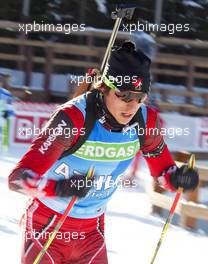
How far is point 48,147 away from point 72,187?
19 cm

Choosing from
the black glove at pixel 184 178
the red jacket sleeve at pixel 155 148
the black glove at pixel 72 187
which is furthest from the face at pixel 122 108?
the black glove at pixel 184 178

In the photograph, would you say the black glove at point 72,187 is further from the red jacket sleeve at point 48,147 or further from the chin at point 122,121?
the chin at point 122,121

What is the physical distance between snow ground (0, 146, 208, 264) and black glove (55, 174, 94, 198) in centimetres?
242

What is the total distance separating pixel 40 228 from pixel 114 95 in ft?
2.22

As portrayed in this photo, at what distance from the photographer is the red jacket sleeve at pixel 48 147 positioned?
278 centimetres

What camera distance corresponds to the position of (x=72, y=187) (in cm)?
284

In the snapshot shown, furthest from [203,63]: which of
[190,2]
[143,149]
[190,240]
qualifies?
[143,149]

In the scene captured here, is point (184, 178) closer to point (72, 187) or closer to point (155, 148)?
point (155, 148)

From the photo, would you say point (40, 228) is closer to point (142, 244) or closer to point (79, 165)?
point (79, 165)

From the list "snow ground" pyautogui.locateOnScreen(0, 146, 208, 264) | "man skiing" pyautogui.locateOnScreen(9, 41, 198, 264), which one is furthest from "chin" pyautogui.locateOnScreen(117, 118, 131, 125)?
"snow ground" pyautogui.locateOnScreen(0, 146, 208, 264)

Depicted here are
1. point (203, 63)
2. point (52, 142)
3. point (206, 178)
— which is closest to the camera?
point (52, 142)

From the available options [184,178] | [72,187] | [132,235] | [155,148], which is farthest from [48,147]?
[132,235]

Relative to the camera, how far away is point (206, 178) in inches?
276

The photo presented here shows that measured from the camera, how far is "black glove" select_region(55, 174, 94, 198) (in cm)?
283
